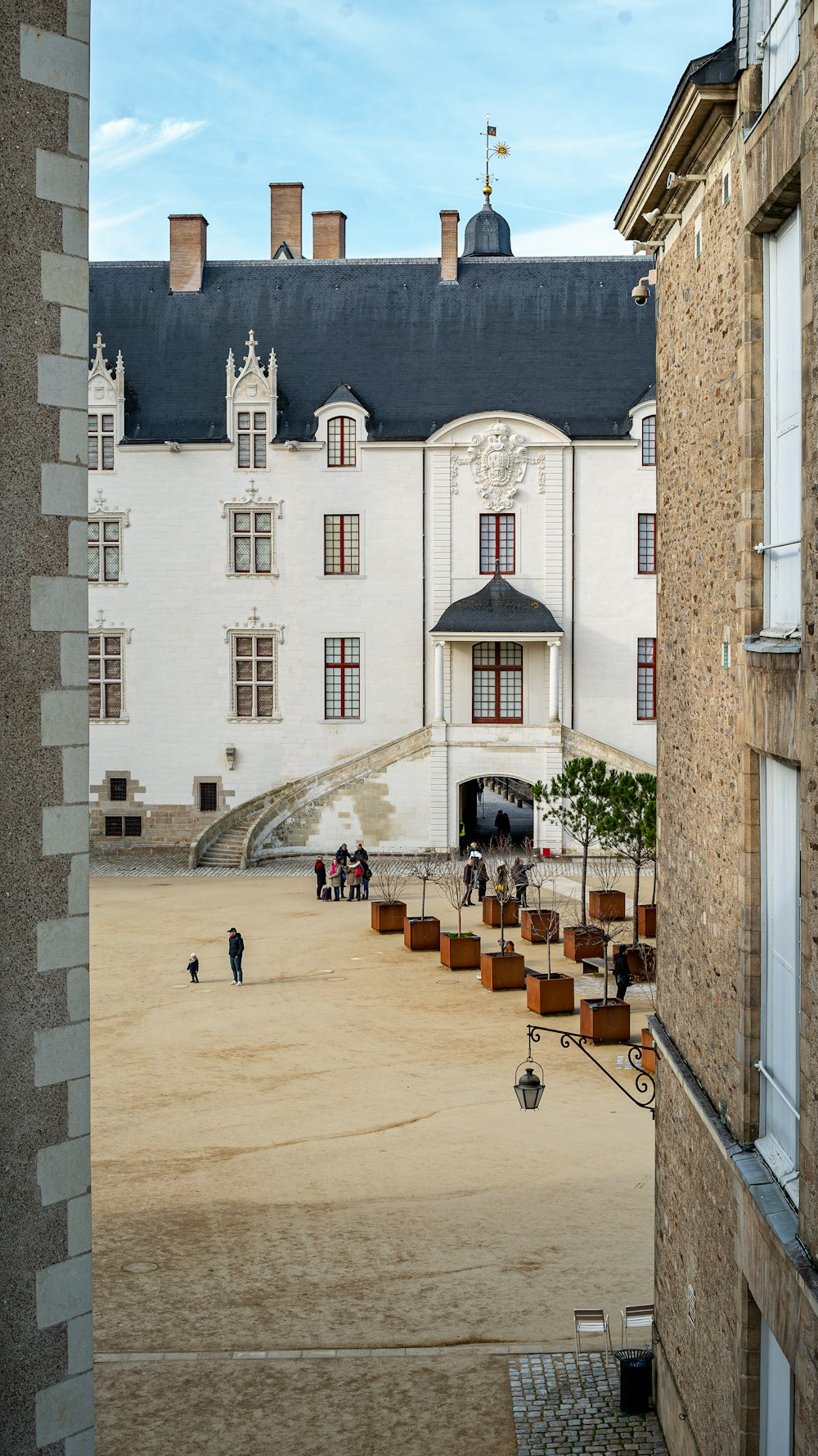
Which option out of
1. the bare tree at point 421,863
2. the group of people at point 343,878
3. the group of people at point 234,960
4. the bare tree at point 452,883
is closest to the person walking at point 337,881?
the group of people at point 343,878

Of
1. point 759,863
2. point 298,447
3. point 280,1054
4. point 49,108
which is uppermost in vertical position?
point 298,447

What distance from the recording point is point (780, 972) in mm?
7809

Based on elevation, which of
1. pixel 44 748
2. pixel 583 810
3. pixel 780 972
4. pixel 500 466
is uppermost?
pixel 500 466

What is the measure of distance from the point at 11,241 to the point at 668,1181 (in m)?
7.86

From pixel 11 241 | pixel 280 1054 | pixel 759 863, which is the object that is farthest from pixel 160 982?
pixel 11 241

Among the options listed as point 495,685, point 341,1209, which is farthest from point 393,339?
point 341,1209

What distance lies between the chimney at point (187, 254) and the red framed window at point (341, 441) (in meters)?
5.89

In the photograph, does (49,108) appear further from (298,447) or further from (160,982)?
(298,447)

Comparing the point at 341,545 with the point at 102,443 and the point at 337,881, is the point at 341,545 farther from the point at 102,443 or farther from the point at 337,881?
the point at 337,881

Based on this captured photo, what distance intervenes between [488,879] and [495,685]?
7.40 metres

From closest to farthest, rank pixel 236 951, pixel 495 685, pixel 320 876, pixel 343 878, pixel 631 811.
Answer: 1. pixel 236 951
2. pixel 631 811
3. pixel 320 876
4. pixel 343 878
5. pixel 495 685

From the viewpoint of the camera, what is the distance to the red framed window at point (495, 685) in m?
37.6

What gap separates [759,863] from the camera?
8266 mm

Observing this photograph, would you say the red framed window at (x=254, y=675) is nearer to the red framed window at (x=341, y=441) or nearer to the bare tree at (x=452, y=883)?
the red framed window at (x=341, y=441)
